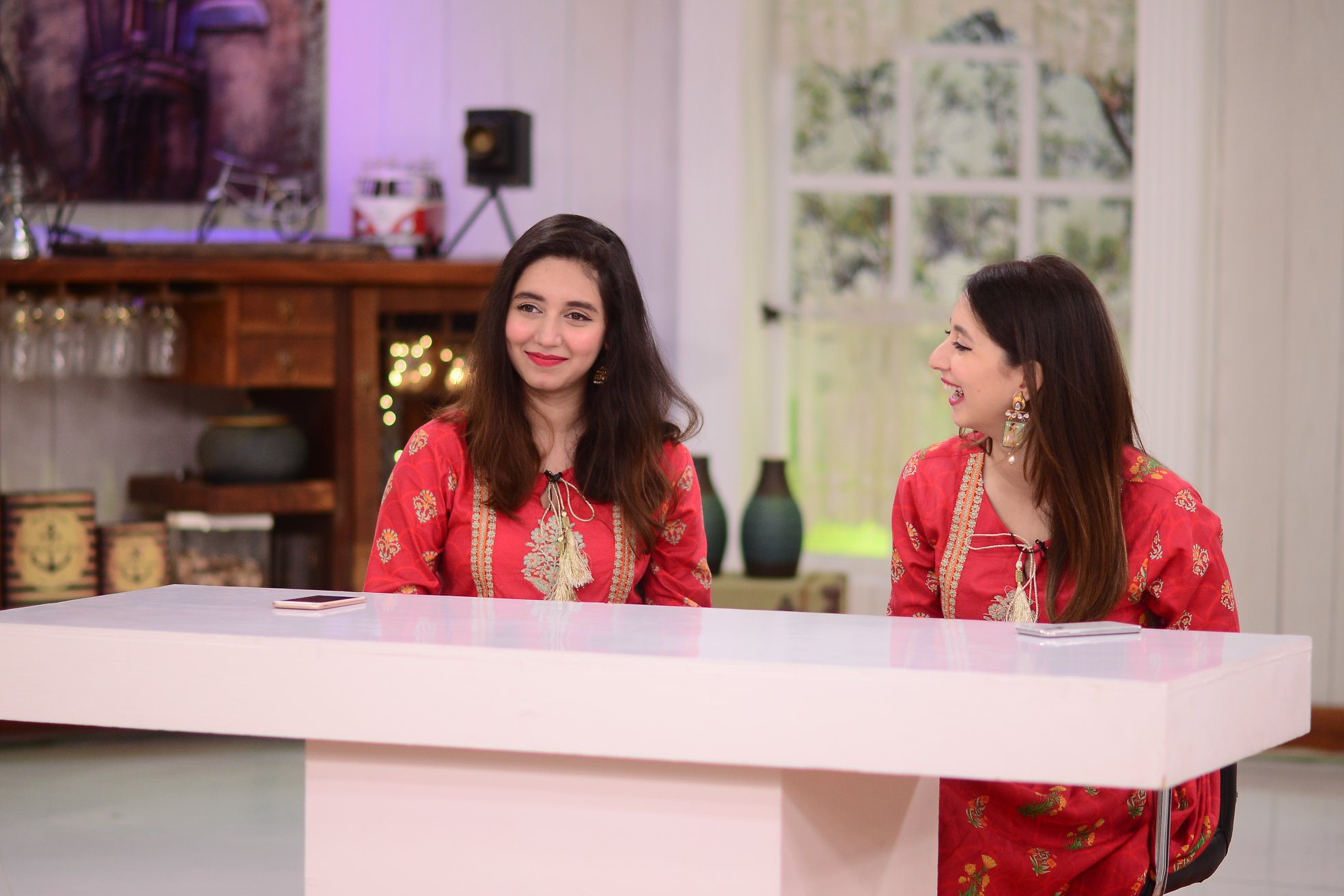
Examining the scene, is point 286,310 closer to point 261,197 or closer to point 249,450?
point 249,450

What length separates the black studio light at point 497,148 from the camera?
4.15m

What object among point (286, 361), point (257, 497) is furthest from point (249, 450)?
point (286, 361)

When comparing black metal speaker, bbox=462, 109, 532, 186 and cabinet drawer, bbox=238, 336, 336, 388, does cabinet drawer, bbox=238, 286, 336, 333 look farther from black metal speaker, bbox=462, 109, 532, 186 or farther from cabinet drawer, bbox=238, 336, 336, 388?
black metal speaker, bbox=462, 109, 532, 186

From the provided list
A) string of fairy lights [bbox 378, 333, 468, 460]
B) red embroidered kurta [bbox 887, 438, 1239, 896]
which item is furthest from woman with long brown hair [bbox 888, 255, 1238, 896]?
string of fairy lights [bbox 378, 333, 468, 460]

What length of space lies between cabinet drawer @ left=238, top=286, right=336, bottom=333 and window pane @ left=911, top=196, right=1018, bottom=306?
6.02ft

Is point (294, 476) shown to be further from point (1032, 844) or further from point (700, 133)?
point (1032, 844)

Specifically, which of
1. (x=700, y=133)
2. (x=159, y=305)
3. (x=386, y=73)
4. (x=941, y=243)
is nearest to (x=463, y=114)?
(x=386, y=73)

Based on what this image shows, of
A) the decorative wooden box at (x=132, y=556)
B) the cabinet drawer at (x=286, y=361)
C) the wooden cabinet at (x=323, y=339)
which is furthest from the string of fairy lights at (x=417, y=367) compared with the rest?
the decorative wooden box at (x=132, y=556)

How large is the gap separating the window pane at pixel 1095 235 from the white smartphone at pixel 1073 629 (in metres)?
3.21

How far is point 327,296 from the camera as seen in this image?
4.03 metres

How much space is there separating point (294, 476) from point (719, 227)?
147 cm

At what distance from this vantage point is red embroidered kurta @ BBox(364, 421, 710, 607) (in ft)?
6.81

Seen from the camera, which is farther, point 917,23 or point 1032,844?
point 917,23

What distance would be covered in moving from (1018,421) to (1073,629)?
57 centimetres
